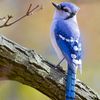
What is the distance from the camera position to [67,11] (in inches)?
44.8

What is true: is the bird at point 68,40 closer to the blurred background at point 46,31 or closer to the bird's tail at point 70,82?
the bird's tail at point 70,82

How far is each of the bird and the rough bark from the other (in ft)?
0.12

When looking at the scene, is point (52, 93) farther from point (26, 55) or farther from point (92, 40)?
point (92, 40)

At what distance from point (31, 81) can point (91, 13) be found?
101 centimetres

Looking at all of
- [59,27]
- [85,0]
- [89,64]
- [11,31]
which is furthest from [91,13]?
[59,27]

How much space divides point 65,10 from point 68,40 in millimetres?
77

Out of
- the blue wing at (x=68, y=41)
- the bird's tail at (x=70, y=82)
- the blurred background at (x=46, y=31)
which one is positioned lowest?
the bird's tail at (x=70, y=82)

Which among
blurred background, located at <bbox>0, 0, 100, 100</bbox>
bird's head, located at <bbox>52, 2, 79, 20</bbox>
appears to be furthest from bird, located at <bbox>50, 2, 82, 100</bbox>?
blurred background, located at <bbox>0, 0, 100, 100</bbox>

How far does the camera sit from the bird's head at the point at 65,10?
112 centimetres

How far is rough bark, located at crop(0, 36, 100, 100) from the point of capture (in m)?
1.13

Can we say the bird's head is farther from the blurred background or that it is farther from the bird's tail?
the blurred background

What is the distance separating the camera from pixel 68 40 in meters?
1.15

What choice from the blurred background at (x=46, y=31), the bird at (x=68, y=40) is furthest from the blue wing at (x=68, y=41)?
the blurred background at (x=46, y=31)

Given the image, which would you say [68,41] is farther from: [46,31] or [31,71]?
[46,31]
